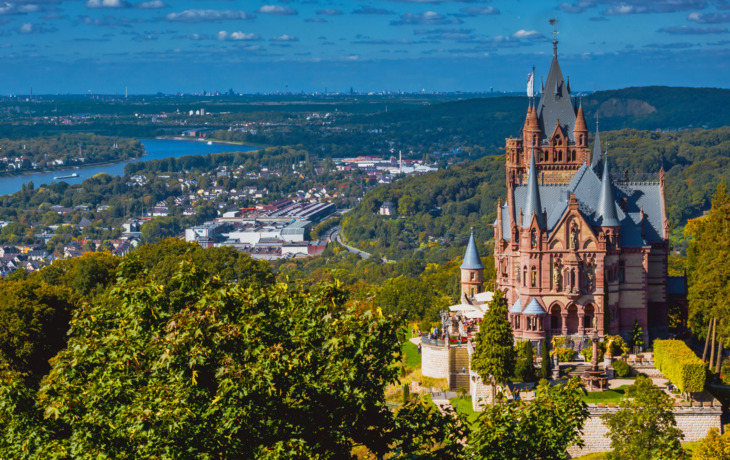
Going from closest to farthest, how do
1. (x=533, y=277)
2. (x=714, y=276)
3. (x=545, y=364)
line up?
(x=545, y=364) < (x=714, y=276) < (x=533, y=277)

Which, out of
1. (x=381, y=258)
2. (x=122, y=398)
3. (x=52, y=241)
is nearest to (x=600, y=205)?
(x=122, y=398)

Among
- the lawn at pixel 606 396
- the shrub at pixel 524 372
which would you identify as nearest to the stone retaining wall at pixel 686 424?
the lawn at pixel 606 396

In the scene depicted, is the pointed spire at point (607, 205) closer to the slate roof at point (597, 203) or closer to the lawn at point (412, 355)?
the slate roof at point (597, 203)

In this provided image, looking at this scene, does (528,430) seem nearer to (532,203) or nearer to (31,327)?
(532,203)

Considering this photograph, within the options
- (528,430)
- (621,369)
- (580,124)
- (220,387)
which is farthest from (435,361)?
(220,387)

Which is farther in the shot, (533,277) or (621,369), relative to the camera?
(533,277)

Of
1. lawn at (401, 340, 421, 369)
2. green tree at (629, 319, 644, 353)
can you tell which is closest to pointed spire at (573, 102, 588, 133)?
green tree at (629, 319, 644, 353)
